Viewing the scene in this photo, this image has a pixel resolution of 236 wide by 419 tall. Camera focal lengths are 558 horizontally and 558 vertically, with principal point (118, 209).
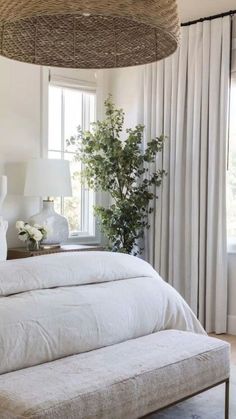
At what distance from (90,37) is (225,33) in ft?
7.99

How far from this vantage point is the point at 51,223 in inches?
183

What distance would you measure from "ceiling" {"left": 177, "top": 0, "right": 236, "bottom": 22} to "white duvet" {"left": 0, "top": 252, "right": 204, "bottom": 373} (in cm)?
233

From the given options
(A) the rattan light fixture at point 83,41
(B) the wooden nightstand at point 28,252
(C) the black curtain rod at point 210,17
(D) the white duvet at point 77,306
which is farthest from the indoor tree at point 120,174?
(A) the rattan light fixture at point 83,41

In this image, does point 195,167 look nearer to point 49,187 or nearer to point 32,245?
point 49,187

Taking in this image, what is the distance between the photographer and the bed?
1.97 m

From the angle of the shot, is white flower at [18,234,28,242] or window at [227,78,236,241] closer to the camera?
white flower at [18,234,28,242]

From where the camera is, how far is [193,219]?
4.72 metres

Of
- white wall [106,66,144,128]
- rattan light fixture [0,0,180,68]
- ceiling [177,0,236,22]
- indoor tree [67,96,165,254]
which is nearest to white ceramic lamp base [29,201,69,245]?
indoor tree [67,96,165,254]

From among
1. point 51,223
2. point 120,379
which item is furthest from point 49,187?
point 120,379

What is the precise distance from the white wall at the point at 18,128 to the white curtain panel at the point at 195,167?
3.40 feet

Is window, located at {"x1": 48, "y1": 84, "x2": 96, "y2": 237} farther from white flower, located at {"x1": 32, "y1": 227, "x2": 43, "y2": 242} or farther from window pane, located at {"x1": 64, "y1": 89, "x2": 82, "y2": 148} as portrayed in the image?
white flower, located at {"x1": 32, "y1": 227, "x2": 43, "y2": 242}

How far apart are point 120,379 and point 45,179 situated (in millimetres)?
2619

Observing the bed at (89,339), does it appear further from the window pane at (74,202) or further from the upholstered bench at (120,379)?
the window pane at (74,202)

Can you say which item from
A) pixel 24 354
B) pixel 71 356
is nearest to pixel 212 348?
pixel 71 356
